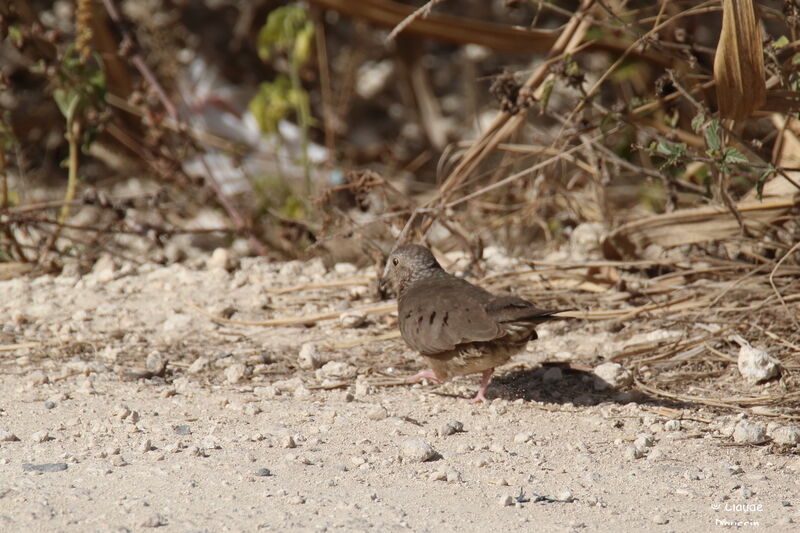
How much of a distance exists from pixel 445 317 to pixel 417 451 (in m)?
0.84

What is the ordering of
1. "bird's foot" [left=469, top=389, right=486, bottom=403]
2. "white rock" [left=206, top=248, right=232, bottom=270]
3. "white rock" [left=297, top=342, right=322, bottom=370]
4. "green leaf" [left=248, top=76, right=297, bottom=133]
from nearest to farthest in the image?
"bird's foot" [left=469, top=389, right=486, bottom=403] → "white rock" [left=297, top=342, right=322, bottom=370] → "white rock" [left=206, top=248, right=232, bottom=270] → "green leaf" [left=248, top=76, right=297, bottom=133]

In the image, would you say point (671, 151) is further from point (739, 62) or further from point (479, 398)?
point (479, 398)

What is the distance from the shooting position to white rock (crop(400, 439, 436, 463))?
335cm

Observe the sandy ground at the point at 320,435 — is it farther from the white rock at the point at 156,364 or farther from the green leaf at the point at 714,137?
the green leaf at the point at 714,137

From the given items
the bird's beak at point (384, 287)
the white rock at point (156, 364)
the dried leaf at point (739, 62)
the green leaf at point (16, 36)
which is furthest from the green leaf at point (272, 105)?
the dried leaf at point (739, 62)

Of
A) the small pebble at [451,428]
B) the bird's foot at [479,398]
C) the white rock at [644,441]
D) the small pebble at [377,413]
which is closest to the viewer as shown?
the white rock at [644,441]

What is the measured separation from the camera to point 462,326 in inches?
156

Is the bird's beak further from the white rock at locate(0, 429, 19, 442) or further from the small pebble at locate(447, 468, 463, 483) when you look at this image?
the white rock at locate(0, 429, 19, 442)

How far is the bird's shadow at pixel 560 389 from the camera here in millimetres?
4059

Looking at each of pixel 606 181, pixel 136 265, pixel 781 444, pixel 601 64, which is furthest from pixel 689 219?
pixel 601 64

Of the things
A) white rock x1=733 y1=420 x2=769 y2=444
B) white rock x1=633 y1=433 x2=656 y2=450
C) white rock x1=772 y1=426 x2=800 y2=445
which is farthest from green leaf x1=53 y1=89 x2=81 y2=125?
white rock x1=772 y1=426 x2=800 y2=445

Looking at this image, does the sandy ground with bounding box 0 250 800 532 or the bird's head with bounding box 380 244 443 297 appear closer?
the sandy ground with bounding box 0 250 800 532

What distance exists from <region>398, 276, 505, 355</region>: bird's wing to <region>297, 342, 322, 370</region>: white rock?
42 centimetres

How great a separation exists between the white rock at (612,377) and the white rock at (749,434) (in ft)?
2.08
